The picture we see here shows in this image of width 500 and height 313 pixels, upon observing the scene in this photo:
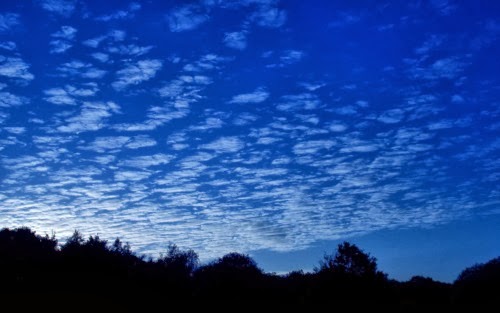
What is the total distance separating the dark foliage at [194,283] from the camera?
2534 cm

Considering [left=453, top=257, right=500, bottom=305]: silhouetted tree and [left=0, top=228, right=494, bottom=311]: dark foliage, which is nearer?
[left=0, top=228, right=494, bottom=311]: dark foliage

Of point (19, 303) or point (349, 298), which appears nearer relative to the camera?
point (19, 303)

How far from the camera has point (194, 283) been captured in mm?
41781

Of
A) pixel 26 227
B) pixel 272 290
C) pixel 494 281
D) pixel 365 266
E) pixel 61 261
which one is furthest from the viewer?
pixel 26 227

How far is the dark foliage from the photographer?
25.3 m

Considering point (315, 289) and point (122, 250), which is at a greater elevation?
point (122, 250)

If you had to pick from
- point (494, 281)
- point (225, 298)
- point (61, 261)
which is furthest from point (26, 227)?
point (494, 281)

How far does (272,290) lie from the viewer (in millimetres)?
40000

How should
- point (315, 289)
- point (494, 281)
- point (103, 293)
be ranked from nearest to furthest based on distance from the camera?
point (103, 293)
point (494, 281)
point (315, 289)

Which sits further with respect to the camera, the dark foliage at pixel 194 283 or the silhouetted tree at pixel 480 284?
the silhouetted tree at pixel 480 284

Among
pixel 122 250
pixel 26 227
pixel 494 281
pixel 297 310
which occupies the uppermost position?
pixel 26 227

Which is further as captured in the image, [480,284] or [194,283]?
[194,283]

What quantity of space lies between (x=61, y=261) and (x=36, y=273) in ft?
8.67

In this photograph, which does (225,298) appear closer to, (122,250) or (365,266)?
(122,250)
